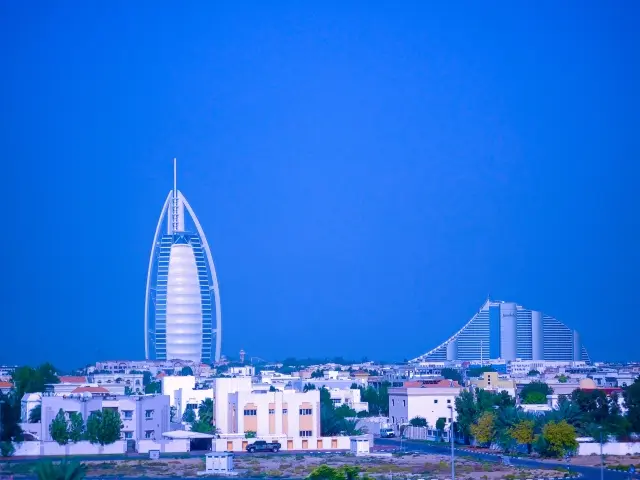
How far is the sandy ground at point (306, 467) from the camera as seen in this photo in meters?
37.1

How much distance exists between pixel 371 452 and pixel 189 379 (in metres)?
27.2

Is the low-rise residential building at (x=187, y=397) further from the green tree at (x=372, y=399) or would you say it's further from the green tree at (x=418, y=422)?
the green tree at (x=418, y=422)

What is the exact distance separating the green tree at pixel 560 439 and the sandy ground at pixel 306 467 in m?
3.61

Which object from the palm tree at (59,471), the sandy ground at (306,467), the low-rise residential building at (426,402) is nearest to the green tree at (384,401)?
the low-rise residential building at (426,402)

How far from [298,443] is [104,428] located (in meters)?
8.30

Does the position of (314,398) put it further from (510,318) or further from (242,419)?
(510,318)

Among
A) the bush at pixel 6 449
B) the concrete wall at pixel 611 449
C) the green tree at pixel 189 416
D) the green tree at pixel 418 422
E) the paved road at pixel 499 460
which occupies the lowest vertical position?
the paved road at pixel 499 460

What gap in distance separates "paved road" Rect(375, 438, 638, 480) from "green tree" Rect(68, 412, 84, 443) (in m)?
12.6

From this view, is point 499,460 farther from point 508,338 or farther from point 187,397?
point 508,338

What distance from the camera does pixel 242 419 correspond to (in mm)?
52219

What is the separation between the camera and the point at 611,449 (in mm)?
45031

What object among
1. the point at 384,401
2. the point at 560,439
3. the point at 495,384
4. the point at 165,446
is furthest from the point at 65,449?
the point at 495,384

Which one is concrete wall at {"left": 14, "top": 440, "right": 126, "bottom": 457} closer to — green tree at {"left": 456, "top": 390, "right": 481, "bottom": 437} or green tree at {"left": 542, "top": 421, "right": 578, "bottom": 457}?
green tree at {"left": 456, "top": 390, "right": 481, "bottom": 437}

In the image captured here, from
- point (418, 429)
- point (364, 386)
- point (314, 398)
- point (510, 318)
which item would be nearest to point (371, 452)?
point (314, 398)
